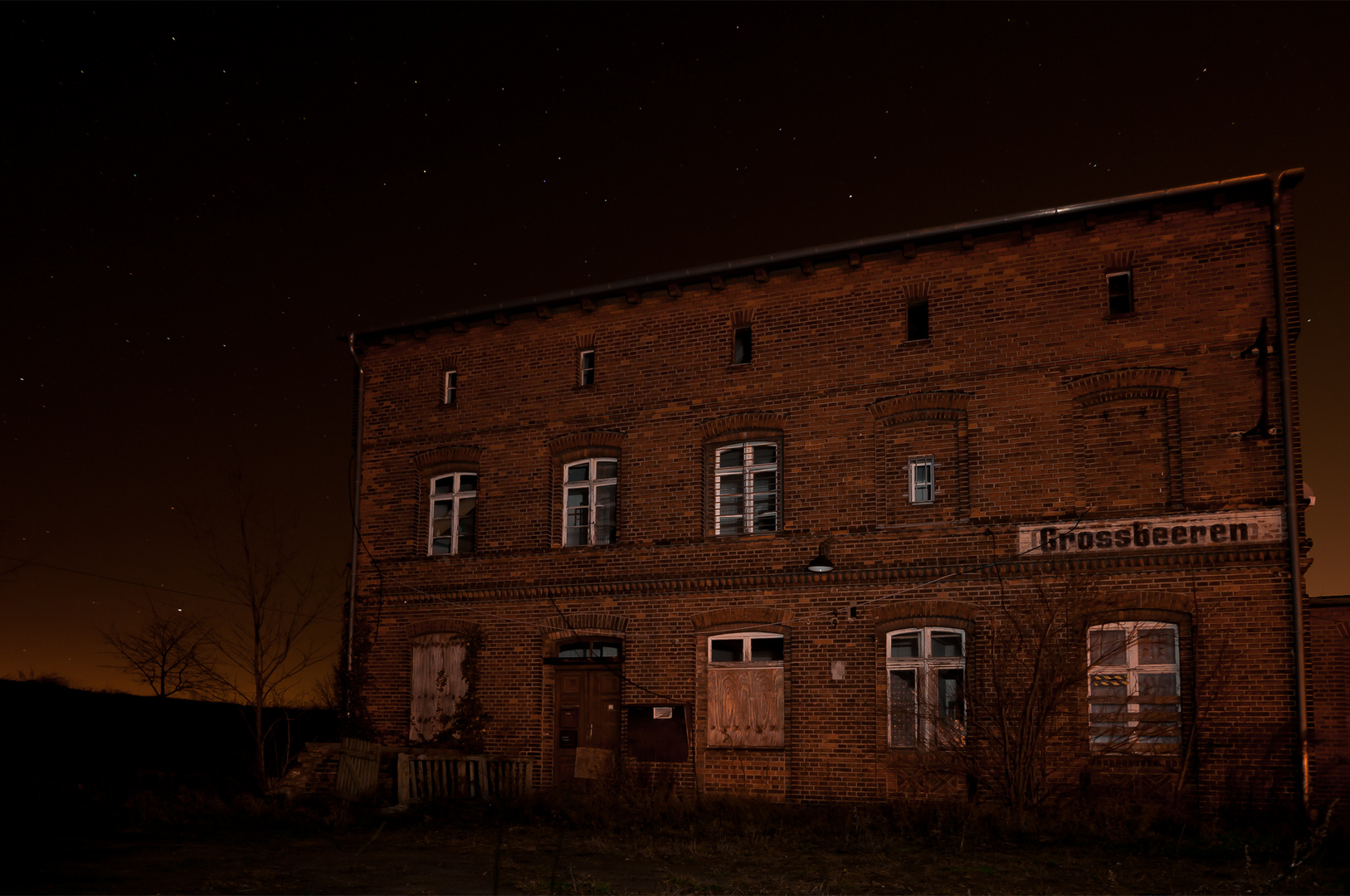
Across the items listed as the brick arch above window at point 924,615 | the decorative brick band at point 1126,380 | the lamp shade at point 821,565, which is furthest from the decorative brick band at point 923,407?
the brick arch above window at point 924,615

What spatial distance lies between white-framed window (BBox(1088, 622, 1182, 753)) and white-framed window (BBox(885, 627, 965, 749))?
1878 mm

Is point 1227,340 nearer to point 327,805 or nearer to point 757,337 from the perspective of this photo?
point 757,337

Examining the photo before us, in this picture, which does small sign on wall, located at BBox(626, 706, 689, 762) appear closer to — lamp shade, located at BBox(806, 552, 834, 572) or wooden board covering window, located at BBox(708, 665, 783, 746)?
wooden board covering window, located at BBox(708, 665, 783, 746)

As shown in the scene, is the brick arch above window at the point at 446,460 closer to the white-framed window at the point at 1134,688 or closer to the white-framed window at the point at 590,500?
the white-framed window at the point at 590,500

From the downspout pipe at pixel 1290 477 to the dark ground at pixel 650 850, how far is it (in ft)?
3.32

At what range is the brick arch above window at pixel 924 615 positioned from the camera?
16984 millimetres

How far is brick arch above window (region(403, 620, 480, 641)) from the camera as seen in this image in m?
20.7

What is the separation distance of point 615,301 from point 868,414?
5.23 m

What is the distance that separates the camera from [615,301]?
20.6 meters

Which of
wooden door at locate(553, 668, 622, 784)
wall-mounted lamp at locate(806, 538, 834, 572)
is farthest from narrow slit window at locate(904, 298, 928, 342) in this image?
wooden door at locate(553, 668, 622, 784)

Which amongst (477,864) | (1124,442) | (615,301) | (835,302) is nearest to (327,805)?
(477,864)

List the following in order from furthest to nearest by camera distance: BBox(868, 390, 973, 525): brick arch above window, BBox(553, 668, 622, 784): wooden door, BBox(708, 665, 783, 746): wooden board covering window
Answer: BBox(553, 668, 622, 784): wooden door, BBox(708, 665, 783, 746): wooden board covering window, BBox(868, 390, 973, 525): brick arch above window

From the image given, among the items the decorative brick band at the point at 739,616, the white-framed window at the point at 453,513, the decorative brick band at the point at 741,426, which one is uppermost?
the decorative brick band at the point at 741,426

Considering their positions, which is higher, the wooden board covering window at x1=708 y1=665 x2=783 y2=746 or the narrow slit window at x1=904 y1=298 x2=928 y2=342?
the narrow slit window at x1=904 y1=298 x2=928 y2=342
